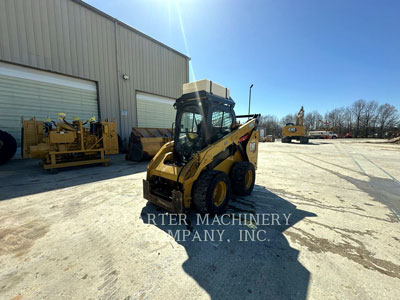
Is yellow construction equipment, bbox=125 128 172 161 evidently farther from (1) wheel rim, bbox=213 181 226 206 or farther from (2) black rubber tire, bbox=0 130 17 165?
(1) wheel rim, bbox=213 181 226 206

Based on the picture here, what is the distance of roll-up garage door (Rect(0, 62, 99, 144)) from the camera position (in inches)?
304

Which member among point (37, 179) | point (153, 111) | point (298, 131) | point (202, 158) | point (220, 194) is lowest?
point (37, 179)

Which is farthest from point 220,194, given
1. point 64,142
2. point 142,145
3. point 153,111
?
point 153,111

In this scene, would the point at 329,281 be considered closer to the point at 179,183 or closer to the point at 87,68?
the point at 179,183

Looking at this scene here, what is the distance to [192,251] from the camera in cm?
222

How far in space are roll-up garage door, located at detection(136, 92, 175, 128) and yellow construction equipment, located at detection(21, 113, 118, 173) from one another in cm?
538

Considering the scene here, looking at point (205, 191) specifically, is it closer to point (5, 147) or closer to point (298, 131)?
point (5, 147)

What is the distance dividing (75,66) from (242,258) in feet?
39.1

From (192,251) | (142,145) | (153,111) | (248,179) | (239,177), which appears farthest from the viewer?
(153,111)

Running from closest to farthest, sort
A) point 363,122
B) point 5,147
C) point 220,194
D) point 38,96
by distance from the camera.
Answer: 1. point 220,194
2. point 5,147
3. point 38,96
4. point 363,122

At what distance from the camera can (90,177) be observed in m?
5.59

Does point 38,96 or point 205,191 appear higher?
point 38,96

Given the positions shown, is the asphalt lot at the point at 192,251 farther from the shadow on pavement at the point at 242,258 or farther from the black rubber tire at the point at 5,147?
the black rubber tire at the point at 5,147

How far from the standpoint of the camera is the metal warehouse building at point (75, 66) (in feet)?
25.5
